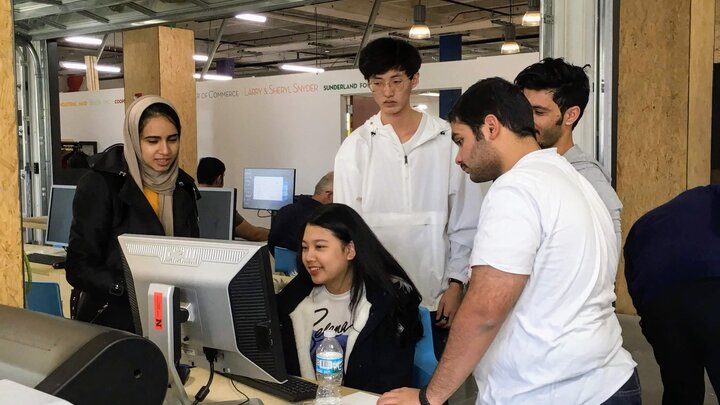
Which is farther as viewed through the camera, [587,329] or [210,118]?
[210,118]

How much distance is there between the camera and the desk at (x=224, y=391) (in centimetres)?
202

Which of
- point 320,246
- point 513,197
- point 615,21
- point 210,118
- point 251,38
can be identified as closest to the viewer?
point 513,197

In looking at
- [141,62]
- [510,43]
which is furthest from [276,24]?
[141,62]

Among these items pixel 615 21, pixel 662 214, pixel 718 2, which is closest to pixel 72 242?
pixel 662 214

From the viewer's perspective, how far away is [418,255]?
2.55 m

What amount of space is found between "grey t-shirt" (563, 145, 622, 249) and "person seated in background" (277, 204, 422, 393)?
66 centimetres

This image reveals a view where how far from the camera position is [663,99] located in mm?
4938

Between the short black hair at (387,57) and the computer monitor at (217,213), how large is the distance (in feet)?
5.70

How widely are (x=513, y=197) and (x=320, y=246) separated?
1.13m

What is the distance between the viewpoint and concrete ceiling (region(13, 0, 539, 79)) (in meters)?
6.36

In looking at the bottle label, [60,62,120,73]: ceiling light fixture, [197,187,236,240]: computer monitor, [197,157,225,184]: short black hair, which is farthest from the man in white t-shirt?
[60,62,120,73]: ceiling light fixture

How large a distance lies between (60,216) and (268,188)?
264 centimetres

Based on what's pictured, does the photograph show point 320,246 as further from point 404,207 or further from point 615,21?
Answer: point 615,21

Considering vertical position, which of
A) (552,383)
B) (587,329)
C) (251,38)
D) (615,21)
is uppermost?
(251,38)
